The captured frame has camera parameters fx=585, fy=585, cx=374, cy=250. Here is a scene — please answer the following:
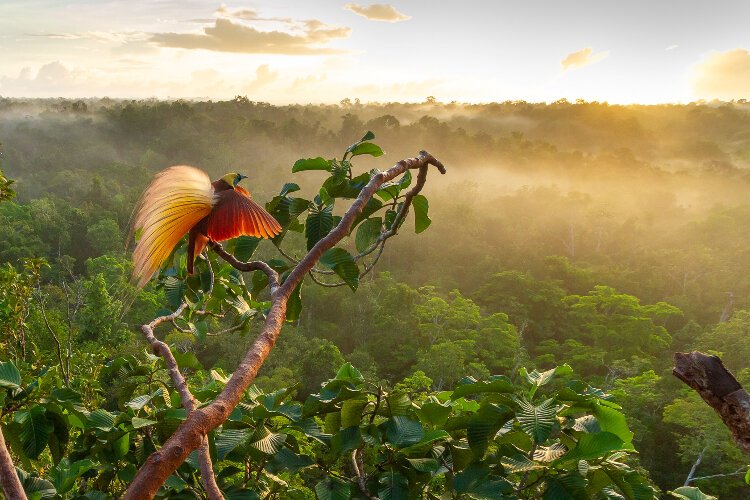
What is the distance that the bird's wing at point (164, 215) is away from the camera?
2.98 feet

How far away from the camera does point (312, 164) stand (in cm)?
128

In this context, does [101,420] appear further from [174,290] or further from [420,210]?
[420,210]

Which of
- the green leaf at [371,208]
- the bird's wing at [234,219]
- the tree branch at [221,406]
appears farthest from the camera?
the green leaf at [371,208]

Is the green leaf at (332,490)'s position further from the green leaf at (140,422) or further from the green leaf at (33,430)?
the green leaf at (33,430)

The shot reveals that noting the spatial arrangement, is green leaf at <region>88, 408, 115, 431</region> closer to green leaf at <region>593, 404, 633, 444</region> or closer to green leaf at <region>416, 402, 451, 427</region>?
green leaf at <region>416, 402, 451, 427</region>

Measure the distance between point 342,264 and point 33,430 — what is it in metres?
0.75

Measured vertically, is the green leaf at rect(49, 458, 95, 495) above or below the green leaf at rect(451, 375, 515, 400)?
below

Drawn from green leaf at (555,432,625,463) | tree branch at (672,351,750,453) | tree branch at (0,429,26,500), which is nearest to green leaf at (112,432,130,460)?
tree branch at (0,429,26,500)

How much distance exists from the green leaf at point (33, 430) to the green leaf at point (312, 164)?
747 millimetres

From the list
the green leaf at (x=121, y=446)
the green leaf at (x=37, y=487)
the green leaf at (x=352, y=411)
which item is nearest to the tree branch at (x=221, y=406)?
the green leaf at (x=352, y=411)

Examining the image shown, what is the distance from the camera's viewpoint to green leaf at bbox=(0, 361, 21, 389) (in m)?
1.17

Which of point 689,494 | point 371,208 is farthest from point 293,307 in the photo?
point 689,494

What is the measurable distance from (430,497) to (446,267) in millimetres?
26760

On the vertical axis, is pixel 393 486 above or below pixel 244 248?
below
